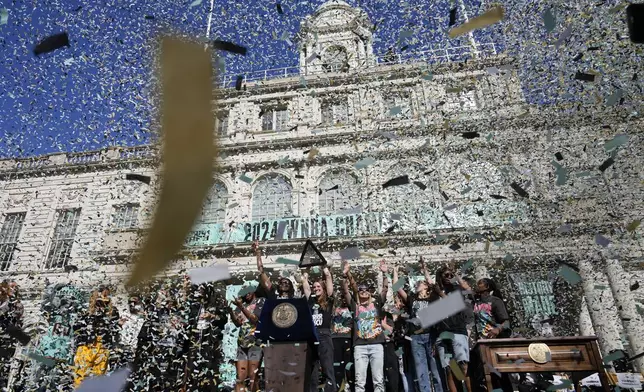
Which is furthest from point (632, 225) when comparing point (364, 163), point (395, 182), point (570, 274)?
point (364, 163)

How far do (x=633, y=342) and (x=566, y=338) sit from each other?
12430 mm

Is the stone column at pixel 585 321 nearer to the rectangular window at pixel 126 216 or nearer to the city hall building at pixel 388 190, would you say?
the city hall building at pixel 388 190

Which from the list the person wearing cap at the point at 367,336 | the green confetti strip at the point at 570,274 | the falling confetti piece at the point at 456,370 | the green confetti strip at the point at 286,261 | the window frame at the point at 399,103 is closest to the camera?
the falling confetti piece at the point at 456,370

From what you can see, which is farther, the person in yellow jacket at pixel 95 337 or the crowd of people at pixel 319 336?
the person in yellow jacket at pixel 95 337

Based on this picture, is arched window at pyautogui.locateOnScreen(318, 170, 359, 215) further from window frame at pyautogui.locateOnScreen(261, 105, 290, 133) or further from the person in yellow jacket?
the person in yellow jacket

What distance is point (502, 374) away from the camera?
227 inches

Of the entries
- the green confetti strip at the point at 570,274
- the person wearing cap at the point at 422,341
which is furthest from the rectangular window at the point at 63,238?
the green confetti strip at the point at 570,274

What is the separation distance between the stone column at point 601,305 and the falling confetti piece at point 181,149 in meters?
Answer: 13.8

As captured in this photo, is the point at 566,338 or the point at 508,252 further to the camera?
the point at 508,252

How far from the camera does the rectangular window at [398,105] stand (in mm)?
21344

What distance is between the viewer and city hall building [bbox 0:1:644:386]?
1647 centimetres

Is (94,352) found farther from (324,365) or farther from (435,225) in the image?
(435,225)

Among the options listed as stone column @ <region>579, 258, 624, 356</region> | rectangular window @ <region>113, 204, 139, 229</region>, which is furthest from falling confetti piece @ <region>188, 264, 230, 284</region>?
rectangular window @ <region>113, 204, 139, 229</region>

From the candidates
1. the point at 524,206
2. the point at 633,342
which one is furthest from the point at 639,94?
the point at 633,342
